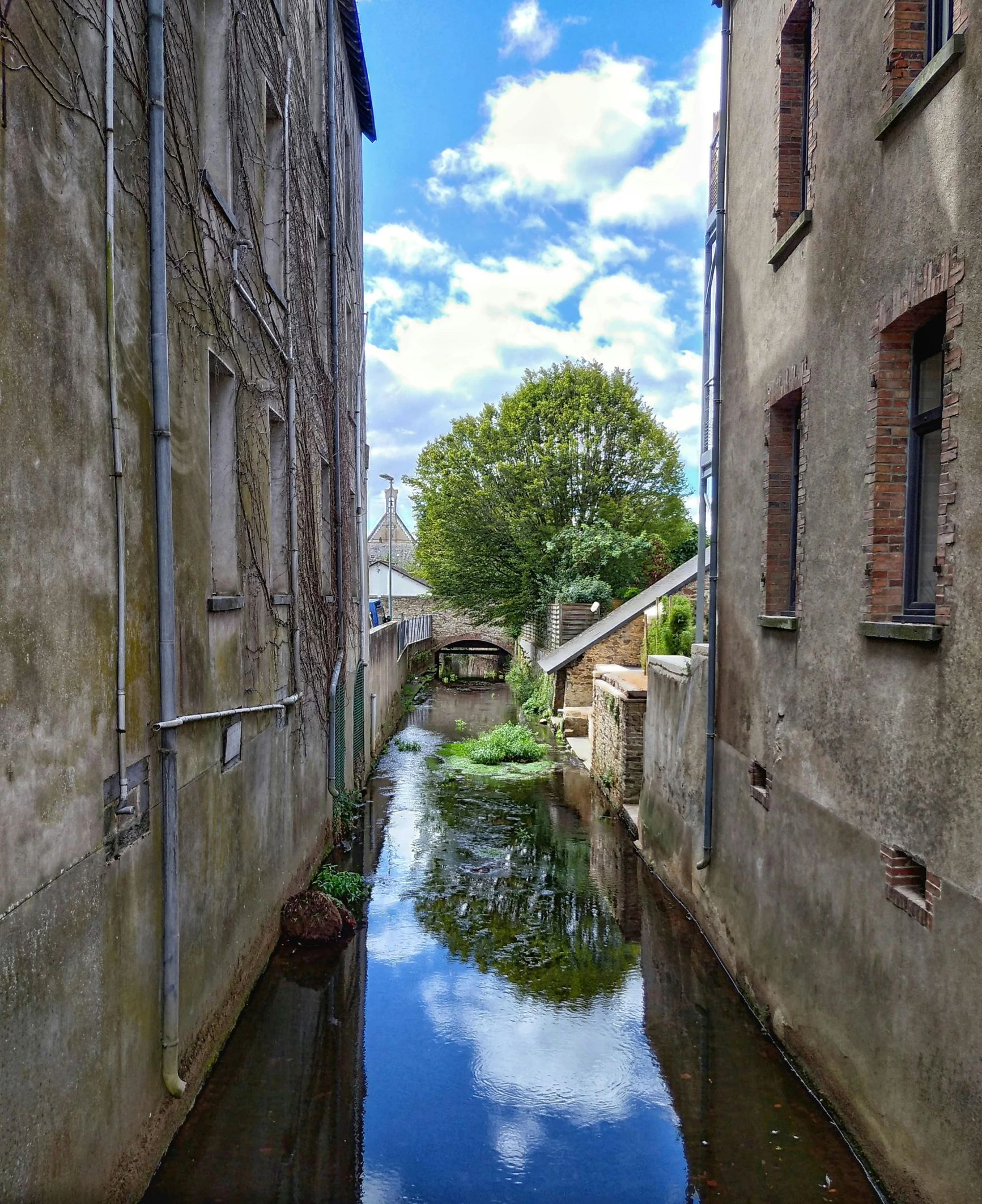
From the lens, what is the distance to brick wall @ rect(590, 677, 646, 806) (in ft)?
42.7

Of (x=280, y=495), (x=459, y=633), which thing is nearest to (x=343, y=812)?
(x=280, y=495)

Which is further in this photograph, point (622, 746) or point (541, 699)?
point (541, 699)

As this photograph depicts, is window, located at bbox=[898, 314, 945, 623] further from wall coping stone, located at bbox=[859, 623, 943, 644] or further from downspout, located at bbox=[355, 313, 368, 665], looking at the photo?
downspout, located at bbox=[355, 313, 368, 665]

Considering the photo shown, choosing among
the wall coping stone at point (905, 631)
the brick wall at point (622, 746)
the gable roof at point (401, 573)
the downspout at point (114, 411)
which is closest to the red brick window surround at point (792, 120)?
the wall coping stone at point (905, 631)

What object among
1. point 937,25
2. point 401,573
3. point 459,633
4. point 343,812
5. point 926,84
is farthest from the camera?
point 401,573

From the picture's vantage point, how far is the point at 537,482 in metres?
28.3

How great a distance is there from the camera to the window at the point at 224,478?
6.42 metres

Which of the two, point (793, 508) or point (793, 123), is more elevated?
point (793, 123)

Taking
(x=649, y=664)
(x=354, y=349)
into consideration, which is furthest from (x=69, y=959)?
(x=354, y=349)

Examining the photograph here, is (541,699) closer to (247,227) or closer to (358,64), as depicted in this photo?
(358,64)

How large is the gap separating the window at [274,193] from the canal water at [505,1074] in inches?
248

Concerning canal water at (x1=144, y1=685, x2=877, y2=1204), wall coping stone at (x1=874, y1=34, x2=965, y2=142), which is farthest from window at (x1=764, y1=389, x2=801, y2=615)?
canal water at (x1=144, y1=685, x2=877, y2=1204)

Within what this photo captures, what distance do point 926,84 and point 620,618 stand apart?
57.2 feet

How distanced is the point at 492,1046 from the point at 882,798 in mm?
3318
